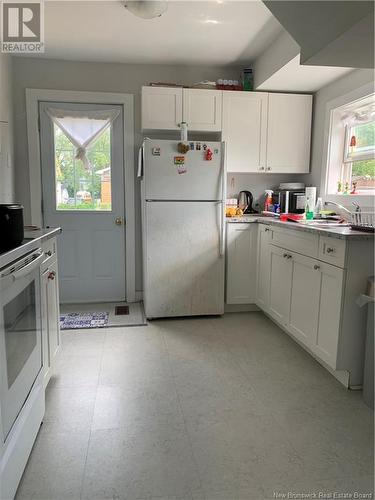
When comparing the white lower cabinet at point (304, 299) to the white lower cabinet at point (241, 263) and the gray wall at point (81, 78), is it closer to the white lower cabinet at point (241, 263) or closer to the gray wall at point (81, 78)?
the white lower cabinet at point (241, 263)

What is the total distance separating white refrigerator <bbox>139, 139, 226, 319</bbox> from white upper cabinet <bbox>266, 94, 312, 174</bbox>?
70 cm

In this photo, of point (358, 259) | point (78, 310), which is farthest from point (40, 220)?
point (358, 259)

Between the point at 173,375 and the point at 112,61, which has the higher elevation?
the point at 112,61

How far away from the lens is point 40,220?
11.8 ft

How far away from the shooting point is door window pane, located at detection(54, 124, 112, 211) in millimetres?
3598

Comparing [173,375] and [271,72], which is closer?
[173,375]

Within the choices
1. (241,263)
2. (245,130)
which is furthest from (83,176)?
(241,263)

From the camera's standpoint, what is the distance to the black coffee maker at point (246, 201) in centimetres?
379

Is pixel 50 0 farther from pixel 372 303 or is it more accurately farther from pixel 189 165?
pixel 372 303

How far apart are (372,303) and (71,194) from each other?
2.93 meters

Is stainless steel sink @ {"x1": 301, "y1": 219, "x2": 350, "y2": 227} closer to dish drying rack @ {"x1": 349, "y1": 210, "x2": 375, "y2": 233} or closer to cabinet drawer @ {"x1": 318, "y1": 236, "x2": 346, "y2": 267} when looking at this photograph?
dish drying rack @ {"x1": 349, "y1": 210, "x2": 375, "y2": 233}

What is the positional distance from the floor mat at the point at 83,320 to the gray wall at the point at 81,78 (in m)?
1.08

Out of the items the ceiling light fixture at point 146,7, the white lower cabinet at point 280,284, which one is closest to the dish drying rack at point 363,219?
the white lower cabinet at point 280,284

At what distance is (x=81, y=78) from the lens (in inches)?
138
